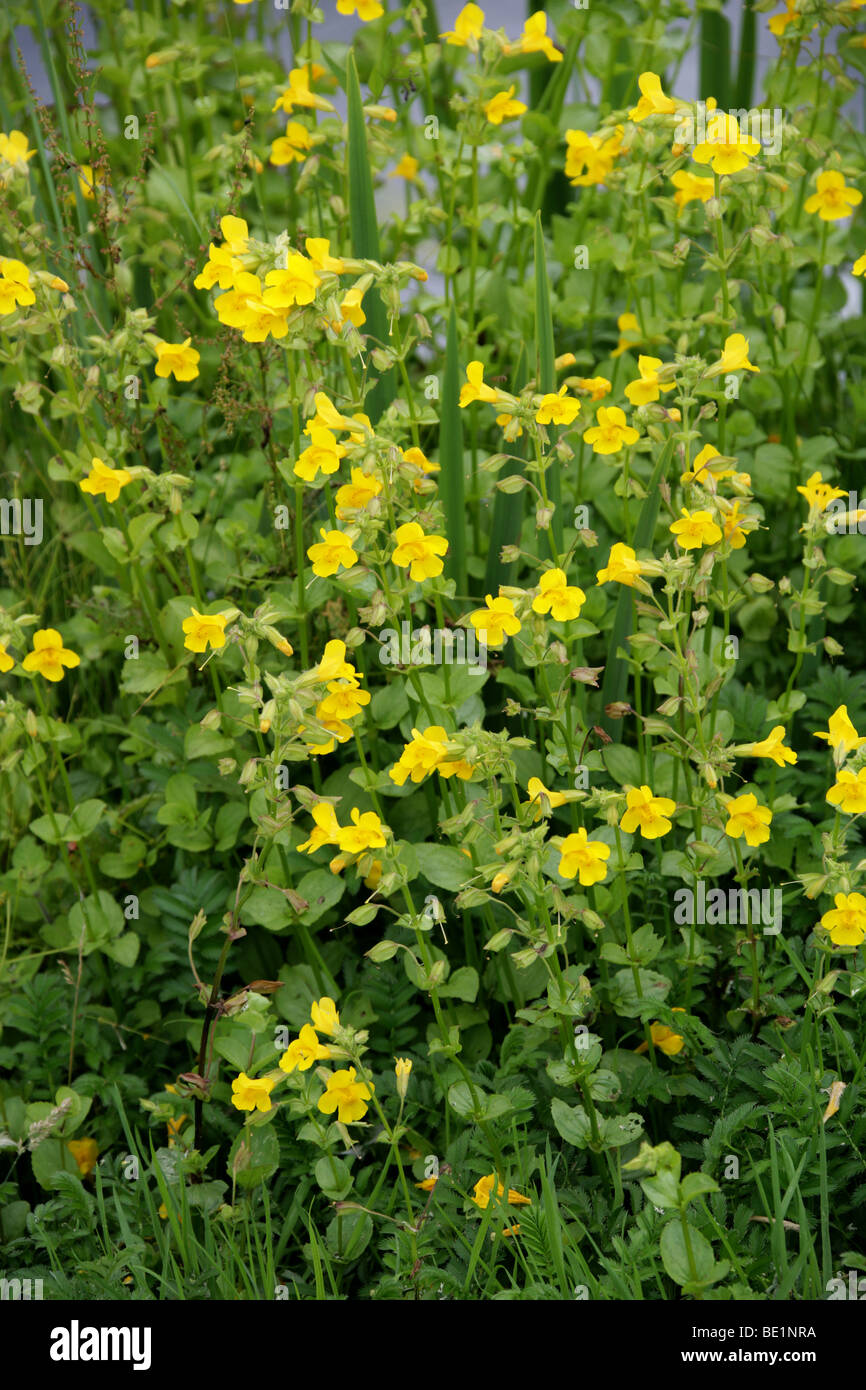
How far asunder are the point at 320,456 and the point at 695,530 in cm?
63

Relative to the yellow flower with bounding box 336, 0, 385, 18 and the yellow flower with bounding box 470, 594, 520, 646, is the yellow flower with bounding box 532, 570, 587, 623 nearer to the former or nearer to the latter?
the yellow flower with bounding box 470, 594, 520, 646

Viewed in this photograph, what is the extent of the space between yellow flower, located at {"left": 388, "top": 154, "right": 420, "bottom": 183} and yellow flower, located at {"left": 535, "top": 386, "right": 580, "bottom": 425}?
5.38 feet

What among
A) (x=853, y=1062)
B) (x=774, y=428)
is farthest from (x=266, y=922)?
(x=774, y=428)

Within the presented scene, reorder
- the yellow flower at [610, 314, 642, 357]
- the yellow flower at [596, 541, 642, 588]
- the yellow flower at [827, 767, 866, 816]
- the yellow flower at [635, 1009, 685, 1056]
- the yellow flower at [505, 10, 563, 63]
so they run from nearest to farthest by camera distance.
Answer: the yellow flower at [827, 767, 866, 816], the yellow flower at [596, 541, 642, 588], the yellow flower at [635, 1009, 685, 1056], the yellow flower at [505, 10, 563, 63], the yellow flower at [610, 314, 642, 357]

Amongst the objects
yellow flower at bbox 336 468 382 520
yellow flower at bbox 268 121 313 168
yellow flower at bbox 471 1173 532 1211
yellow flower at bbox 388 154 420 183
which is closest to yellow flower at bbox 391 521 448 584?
yellow flower at bbox 336 468 382 520

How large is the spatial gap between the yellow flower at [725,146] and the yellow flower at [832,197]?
732mm

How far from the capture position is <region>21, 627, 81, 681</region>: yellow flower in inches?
99.3

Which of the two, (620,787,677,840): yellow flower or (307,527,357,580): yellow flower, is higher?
(307,527,357,580): yellow flower


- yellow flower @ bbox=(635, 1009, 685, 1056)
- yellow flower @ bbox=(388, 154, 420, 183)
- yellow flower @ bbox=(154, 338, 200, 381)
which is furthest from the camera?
yellow flower @ bbox=(388, 154, 420, 183)

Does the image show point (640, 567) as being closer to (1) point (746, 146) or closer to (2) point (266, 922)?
(1) point (746, 146)

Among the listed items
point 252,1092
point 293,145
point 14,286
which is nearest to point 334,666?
point 252,1092

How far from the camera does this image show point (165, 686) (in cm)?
293

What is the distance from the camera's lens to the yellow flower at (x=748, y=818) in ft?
6.92

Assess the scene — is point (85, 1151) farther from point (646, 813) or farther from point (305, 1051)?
point (646, 813)
